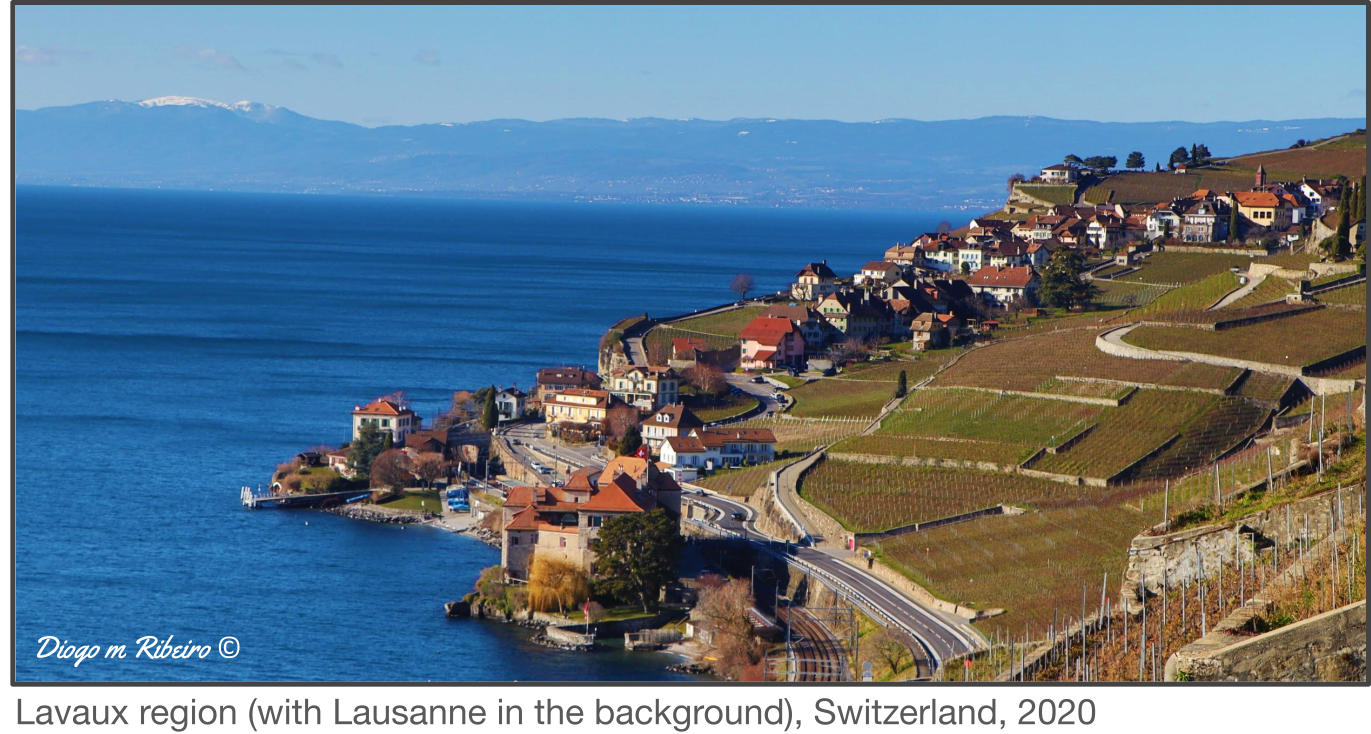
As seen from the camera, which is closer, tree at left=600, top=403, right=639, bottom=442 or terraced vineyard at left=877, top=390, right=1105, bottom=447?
terraced vineyard at left=877, top=390, right=1105, bottom=447

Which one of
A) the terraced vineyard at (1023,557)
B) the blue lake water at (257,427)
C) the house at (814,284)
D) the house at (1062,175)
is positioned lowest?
the blue lake water at (257,427)

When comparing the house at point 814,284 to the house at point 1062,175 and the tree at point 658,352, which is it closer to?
the tree at point 658,352

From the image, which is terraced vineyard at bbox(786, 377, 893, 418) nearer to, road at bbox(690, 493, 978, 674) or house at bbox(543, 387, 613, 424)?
house at bbox(543, 387, 613, 424)

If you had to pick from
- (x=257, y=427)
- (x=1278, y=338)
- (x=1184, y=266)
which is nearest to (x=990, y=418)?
(x=1278, y=338)

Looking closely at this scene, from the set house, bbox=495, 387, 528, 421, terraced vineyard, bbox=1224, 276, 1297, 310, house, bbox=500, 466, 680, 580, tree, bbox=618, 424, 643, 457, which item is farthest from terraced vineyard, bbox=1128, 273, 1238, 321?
house, bbox=500, 466, 680, 580

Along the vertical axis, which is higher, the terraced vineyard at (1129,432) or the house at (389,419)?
the terraced vineyard at (1129,432)

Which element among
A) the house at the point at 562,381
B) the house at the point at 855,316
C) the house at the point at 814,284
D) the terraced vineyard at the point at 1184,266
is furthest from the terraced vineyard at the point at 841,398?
the terraced vineyard at the point at 1184,266
